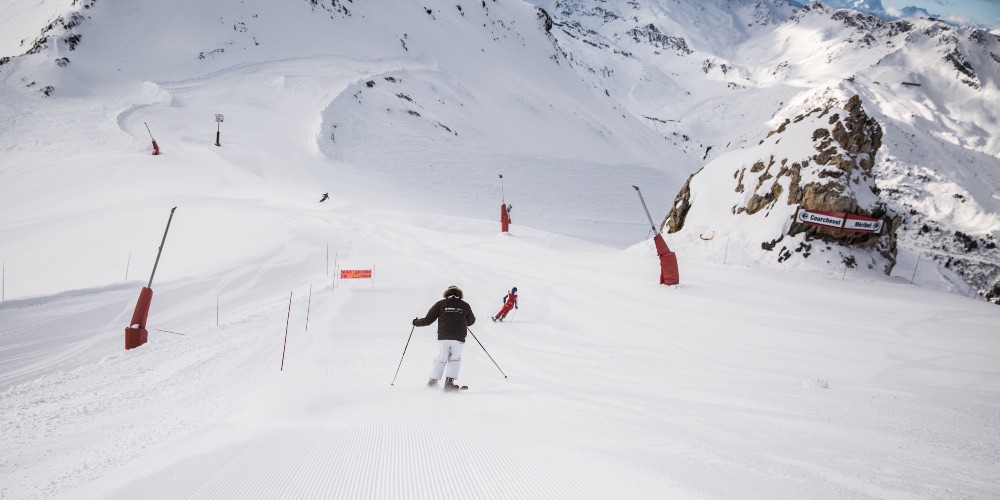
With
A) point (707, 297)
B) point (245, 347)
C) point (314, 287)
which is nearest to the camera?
point (245, 347)

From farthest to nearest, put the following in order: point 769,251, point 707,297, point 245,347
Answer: point 769,251
point 707,297
point 245,347

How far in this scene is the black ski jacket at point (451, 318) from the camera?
21.7ft

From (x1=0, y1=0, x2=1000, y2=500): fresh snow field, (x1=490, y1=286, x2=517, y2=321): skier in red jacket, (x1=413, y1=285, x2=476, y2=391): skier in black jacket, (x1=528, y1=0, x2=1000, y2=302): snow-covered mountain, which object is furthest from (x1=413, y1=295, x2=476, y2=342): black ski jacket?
(x1=528, y1=0, x2=1000, y2=302): snow-covered mountain

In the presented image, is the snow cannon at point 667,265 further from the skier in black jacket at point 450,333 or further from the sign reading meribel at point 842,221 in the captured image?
the skier in black jacket at point 450,333

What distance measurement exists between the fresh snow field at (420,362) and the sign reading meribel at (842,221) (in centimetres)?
162

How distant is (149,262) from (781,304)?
63.5ft

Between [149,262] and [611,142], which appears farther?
[611,142]

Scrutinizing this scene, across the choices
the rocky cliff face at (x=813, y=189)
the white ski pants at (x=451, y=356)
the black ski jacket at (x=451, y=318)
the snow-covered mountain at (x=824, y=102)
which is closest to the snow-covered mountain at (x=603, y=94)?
the rocky cliff face at (x=813, y=189)

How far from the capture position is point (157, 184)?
24.6m

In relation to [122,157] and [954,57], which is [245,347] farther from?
[954,57]

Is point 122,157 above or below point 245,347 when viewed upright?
above

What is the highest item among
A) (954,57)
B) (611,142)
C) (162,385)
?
(954,57)

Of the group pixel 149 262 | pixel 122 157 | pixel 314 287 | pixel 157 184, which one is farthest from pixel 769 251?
pixel 122 157

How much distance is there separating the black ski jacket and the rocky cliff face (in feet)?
43.5
